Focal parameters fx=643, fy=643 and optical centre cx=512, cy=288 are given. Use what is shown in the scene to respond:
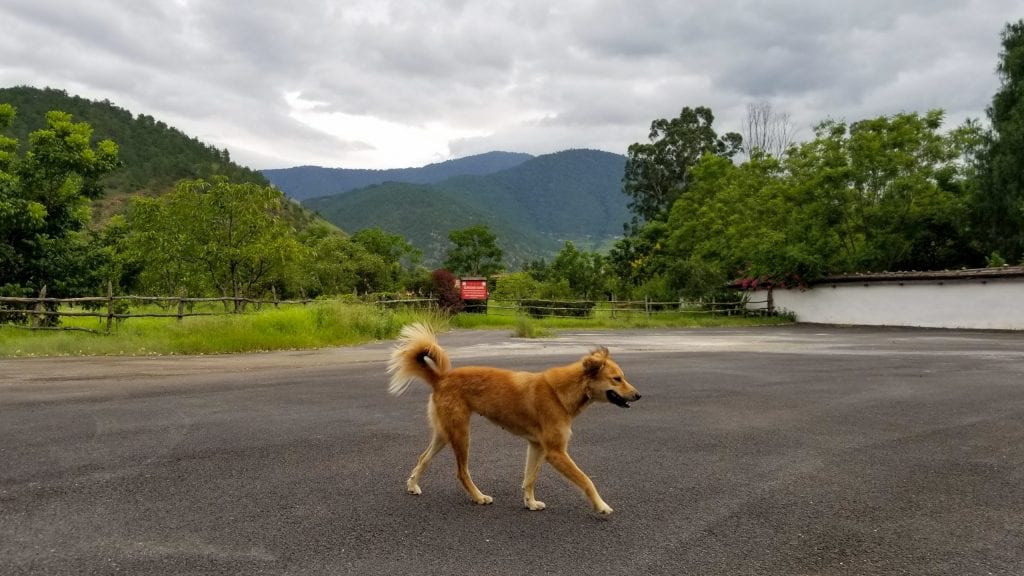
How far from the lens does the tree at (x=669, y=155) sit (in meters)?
69.1

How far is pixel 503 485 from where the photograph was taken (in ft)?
17.8

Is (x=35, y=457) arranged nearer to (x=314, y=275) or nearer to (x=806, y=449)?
(x=806, y=449)

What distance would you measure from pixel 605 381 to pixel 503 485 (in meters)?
1.43

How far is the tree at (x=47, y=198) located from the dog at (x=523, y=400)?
21.1 metres

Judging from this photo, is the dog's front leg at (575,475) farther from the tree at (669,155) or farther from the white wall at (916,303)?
the tree at (669,155)

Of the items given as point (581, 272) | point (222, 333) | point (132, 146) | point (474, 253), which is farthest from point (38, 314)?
point (132, 146)

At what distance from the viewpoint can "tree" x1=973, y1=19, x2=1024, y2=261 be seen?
34.1 metres

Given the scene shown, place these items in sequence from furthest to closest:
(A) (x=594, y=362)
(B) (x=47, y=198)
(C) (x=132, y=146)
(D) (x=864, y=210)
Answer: (C) (x=132, y=146) < (D) (x=864, y=210) < (B) (x=47, y=198) < (A) (x=594, y=362)

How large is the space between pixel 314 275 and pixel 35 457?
1582 inches

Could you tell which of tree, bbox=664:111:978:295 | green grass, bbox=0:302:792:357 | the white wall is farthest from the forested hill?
the white wall

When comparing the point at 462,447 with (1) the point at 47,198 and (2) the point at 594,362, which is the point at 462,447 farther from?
(1) the point at 47,198

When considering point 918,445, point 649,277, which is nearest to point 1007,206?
point 649,277

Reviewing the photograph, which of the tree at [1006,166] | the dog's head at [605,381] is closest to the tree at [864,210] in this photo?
the tree at [1006,166]

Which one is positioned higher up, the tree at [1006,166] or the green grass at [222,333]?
the tree at [1006,166]
